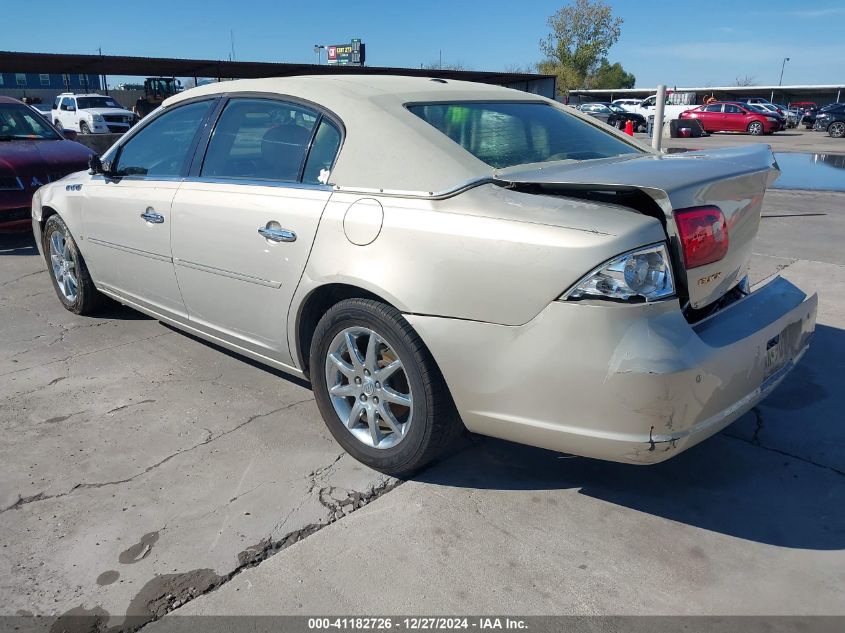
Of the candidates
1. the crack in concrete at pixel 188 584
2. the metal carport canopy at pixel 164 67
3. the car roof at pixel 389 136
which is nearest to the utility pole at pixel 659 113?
the car roof at pixel 389 136

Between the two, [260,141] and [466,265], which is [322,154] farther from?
[466,265]

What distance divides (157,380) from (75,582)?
5.86ft

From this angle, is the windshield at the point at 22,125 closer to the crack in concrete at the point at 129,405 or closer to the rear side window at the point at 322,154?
the crack in concrete at the point at 129,405

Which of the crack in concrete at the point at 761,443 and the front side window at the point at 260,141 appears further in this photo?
the front side window at the point at 260,141

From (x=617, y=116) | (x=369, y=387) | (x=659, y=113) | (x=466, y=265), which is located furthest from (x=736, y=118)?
(x=466, y=265)

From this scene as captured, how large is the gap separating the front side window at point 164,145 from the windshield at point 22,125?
517cm

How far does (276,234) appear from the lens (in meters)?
3.11

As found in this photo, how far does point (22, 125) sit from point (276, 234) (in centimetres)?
735

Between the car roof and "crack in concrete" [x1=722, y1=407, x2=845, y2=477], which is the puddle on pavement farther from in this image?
the car roof

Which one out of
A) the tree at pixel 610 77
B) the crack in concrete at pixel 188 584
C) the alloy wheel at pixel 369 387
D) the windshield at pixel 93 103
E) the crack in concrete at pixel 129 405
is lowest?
the crack in concrete at pixel 188 584

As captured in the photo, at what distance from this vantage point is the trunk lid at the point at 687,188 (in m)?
2.33

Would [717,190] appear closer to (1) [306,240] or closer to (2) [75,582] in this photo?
(1) [306,240]

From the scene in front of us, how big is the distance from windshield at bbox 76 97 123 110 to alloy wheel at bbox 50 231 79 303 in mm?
24623

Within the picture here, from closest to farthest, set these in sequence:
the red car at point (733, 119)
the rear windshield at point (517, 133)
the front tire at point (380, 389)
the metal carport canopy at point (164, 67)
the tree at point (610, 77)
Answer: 1. the front tire at point (380, 389)
2. the rear windshield at point (517, 133)
3. the metal carport canopy at point (164, 67)
4. the red car at point (733, 119)
5. the tree at point (610, 77)
